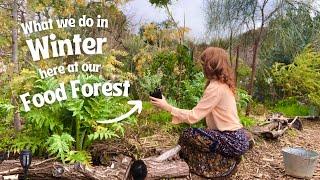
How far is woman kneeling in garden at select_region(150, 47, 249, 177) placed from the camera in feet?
12.1

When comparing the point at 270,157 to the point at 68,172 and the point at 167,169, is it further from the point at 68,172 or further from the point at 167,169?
the point at 68,172

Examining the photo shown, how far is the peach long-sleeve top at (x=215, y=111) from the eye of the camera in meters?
3.67

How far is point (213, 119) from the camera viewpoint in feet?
12.7

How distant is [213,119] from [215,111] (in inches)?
4.3

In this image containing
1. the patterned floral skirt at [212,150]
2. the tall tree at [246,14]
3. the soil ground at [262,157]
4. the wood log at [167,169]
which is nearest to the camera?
the wood log at [167,169]

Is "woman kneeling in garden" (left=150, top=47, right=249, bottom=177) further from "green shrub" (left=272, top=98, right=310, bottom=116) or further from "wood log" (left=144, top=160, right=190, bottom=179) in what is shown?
"green shrub" (left=272, top=98, right=310, bottom=116)

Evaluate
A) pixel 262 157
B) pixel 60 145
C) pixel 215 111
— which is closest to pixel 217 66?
pixel 215 111

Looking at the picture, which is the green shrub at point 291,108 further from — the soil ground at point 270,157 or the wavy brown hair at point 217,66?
the wavy brown hair at point 217,66

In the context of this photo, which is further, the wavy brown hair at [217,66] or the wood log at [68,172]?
the wavy brown hair at [217,66]

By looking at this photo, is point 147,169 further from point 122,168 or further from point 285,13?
point 285,13

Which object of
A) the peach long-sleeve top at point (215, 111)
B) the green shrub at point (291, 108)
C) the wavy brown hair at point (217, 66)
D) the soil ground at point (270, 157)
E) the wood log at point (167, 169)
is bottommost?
the green shrub at point (291, 108)

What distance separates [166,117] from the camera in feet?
18.2

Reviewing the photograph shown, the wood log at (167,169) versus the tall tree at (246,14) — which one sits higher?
the tall tree at (246,14)

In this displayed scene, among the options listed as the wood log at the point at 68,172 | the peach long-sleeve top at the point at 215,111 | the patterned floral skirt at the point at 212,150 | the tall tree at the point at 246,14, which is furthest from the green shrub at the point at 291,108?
the wood log at the point at 68,172
